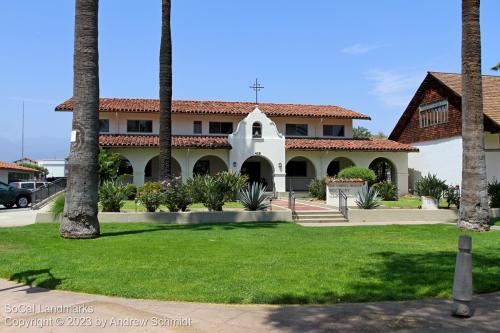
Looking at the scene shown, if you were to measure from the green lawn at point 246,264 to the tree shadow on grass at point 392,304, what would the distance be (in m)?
0.03

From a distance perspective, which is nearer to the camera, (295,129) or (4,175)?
(295,129)

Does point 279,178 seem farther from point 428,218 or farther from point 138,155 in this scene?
point 428,218

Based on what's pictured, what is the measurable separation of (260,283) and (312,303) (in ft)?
3.63

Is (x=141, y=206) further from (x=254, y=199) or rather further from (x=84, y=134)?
(x=84, y=134)

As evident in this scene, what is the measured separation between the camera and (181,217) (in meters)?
16.8

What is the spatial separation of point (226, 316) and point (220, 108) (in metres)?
29.4

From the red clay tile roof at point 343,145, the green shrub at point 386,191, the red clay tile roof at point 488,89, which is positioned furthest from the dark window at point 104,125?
the red clay tile roof at point 488,89

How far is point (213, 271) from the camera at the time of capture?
796 centimetres

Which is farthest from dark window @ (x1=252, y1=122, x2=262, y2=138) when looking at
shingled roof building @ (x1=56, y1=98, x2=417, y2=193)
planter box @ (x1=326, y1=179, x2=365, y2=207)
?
planter box @ (x1=326, y1=179, x2=365, y2=207)

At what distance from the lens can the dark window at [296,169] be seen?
35.1 meters

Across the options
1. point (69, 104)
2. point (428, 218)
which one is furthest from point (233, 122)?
point (428, 218)

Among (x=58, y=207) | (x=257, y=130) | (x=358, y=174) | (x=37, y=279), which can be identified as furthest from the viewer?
(x=257, y=130)

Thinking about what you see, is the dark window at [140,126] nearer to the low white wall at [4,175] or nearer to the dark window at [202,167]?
the dark window at [202,167]

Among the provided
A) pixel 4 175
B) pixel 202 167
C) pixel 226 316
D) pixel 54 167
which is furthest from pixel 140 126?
pixel 54 167
